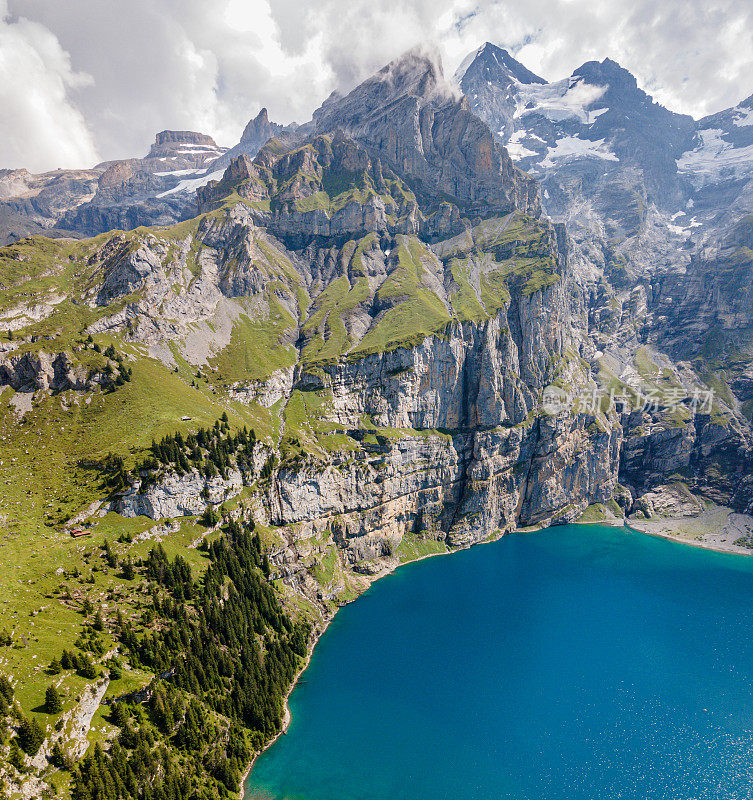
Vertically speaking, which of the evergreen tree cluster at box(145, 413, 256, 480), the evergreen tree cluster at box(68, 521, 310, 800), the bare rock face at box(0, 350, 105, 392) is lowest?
the evergreen tree cluster at box(68, 521, 310, 800)

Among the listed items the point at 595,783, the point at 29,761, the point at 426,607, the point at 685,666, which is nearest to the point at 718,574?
the point at 685,666

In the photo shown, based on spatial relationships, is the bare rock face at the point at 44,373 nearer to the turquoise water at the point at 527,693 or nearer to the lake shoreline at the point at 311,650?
the lake shoreline at the point at 311,650

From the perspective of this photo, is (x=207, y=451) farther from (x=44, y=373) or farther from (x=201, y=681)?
(x=201, y=681)

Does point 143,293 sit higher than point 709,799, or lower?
higher

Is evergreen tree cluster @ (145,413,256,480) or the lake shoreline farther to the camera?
evergreen tree cluster @ (145,413,256,480)

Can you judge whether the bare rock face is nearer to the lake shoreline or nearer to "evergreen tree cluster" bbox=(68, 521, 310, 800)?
"evergreen tree cluster" bbox=(68, 521, 310, 800)

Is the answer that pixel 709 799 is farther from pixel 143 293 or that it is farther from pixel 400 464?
pixel 143 293

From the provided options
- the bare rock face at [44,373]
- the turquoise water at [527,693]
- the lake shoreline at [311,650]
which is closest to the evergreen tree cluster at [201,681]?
the lake shoreline at [311,650]

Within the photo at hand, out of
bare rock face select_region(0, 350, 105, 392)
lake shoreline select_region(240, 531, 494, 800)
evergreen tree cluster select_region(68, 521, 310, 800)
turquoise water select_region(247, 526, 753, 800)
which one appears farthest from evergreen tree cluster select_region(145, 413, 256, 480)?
turquoise water select_region(247, 526, 753, 800)
